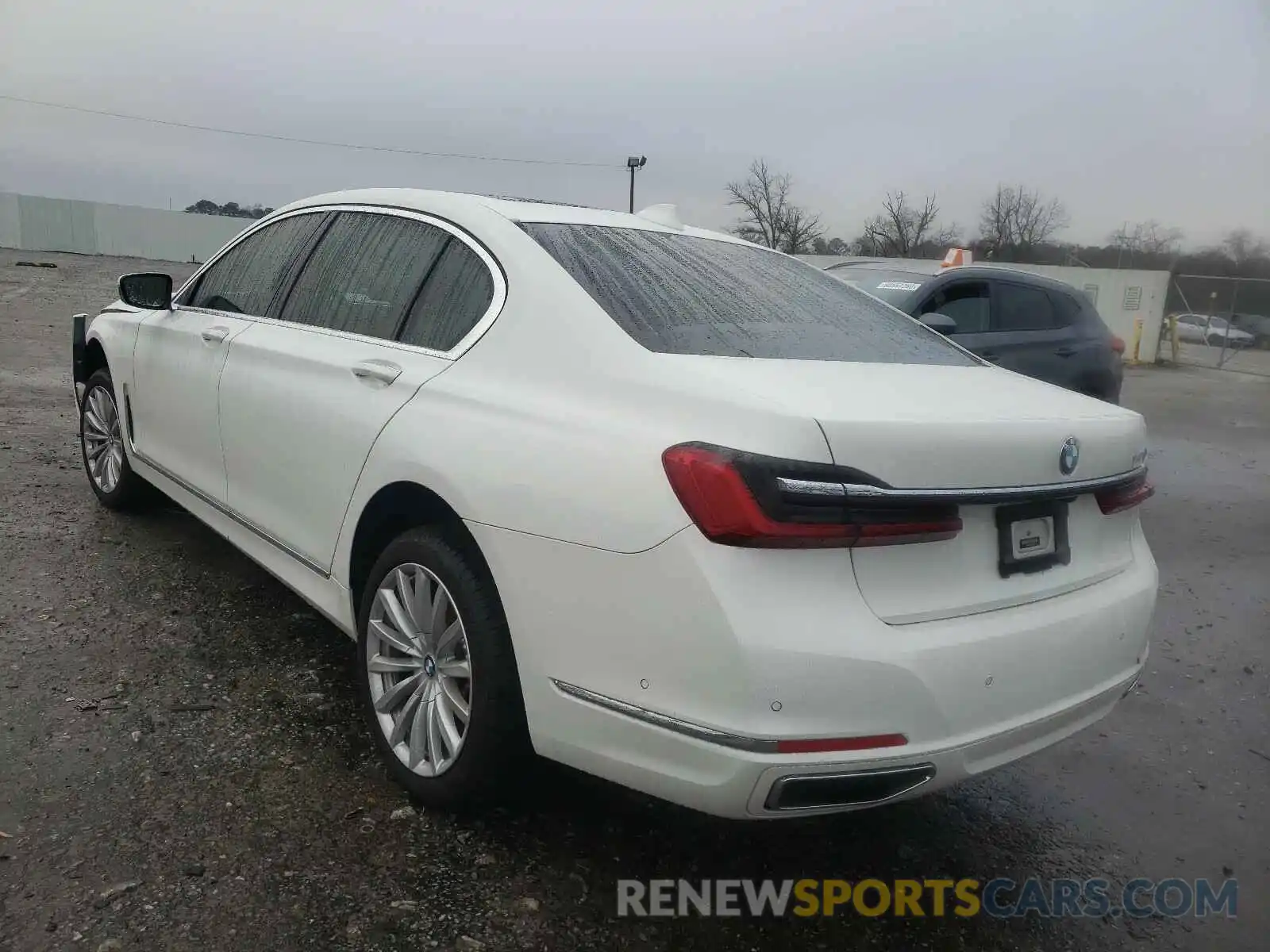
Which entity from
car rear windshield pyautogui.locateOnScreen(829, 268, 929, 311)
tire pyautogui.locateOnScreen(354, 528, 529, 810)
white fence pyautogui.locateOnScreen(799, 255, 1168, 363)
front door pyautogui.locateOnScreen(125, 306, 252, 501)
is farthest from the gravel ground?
white fence pyautogui.locateOnScreen(799, 255, 1168, 363)

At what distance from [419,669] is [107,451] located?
3.40m

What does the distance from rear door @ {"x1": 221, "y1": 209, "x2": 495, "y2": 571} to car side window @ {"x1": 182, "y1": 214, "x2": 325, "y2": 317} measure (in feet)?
0.56

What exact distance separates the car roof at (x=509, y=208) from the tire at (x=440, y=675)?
1026 millimetres

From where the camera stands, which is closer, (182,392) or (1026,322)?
(182,392)

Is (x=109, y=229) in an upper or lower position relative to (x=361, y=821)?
upper

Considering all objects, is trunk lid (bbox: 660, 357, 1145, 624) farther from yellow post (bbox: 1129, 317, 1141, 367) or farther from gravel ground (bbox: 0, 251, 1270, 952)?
yellow post (bbox: 1129, 317, 1141, 367)

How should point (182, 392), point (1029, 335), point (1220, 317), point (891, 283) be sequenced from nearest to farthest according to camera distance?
point (182, 392) < point (1029, 335) < point (891, 283) < point (1220, 317)

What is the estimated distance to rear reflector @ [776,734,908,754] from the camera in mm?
1951

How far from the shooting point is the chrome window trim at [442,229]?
8.85 feet

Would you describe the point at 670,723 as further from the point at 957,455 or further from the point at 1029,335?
the point at 1029,335

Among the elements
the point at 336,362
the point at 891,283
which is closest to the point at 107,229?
the point at 891,283

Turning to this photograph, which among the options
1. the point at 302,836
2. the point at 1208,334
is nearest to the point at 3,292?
the point at 302,836

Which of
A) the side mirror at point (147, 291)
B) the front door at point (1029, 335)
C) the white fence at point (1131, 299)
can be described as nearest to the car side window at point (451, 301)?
the side mirror at point (147, 291)

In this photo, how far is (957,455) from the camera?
2.09 meters
